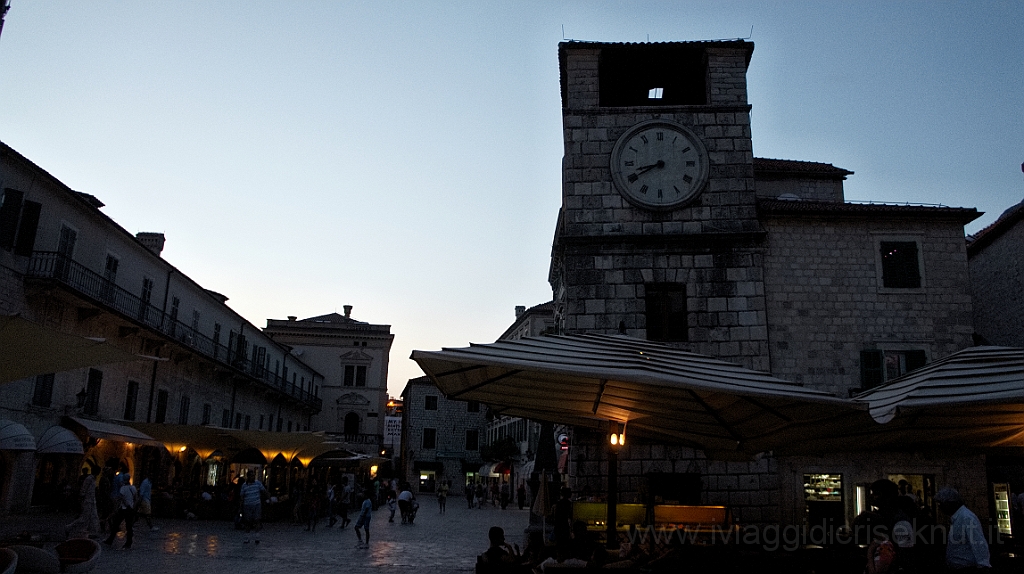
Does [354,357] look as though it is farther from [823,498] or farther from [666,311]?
[823,498]

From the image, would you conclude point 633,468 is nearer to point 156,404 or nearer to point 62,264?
point 62,264

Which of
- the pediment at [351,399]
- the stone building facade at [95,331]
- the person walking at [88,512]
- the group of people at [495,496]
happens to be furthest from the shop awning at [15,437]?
the pediment at [351,399]

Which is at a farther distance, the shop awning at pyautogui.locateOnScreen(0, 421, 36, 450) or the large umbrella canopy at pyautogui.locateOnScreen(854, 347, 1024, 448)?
the shop awning at pyautogui.locateOnScreen(0, 421, 36, 450)

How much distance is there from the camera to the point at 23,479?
68.2 feet

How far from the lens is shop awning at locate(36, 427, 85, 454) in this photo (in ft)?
68.3

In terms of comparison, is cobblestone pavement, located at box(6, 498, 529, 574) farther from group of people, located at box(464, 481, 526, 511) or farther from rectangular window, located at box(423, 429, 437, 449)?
rectangular window, located at box(423, 429, 437, 449)

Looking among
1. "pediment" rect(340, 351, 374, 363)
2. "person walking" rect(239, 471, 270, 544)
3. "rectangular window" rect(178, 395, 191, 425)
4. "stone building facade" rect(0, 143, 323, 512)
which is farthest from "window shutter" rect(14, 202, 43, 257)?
"pediment" rect(340, 351, 374, 363)

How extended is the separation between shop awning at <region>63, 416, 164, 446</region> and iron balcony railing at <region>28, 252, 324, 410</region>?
3.41 meters

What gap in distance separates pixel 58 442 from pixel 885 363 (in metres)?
20.8

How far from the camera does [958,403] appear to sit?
6816 mm

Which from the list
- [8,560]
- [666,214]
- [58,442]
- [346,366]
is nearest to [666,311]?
[666,214]

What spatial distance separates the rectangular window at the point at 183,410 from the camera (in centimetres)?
3118

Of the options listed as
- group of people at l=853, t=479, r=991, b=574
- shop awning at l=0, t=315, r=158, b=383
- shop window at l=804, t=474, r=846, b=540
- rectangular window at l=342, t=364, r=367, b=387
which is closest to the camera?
group of people at l=853, t=479, r=991, b=574

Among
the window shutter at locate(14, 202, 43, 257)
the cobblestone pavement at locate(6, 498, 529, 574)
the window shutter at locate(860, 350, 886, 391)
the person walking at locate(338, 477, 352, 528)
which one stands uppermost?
the window shutter at locate(14, 202, 43, 257)
